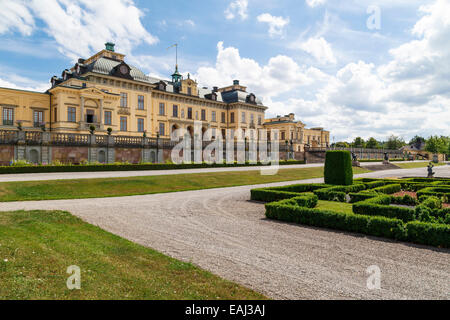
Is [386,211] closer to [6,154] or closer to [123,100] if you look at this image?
[6,154]

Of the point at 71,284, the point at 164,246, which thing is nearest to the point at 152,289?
the point at 71,284

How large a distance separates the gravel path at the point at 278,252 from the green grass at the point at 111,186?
2.75m

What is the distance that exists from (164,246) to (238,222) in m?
3.77

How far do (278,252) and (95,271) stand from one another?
4.42 m

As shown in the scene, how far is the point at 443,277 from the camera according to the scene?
6.11 m

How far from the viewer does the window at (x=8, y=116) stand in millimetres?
36656

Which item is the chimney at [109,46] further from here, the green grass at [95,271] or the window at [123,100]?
the green grass at [95,271]

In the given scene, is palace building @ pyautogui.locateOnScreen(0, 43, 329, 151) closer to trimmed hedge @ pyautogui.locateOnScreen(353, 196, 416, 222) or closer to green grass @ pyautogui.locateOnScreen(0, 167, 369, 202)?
green grass @ pyautogui.locateOnScreen(0, 167, 369, 202)

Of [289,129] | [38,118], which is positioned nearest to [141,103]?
[38,118]

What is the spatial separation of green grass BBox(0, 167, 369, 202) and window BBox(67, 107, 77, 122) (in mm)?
23018

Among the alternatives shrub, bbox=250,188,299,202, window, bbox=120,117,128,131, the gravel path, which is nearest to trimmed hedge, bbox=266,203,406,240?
the gravel path

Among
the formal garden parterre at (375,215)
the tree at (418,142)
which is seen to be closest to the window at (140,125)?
the formal garden parterre at (375,215)

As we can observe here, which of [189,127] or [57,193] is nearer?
[57,193]
